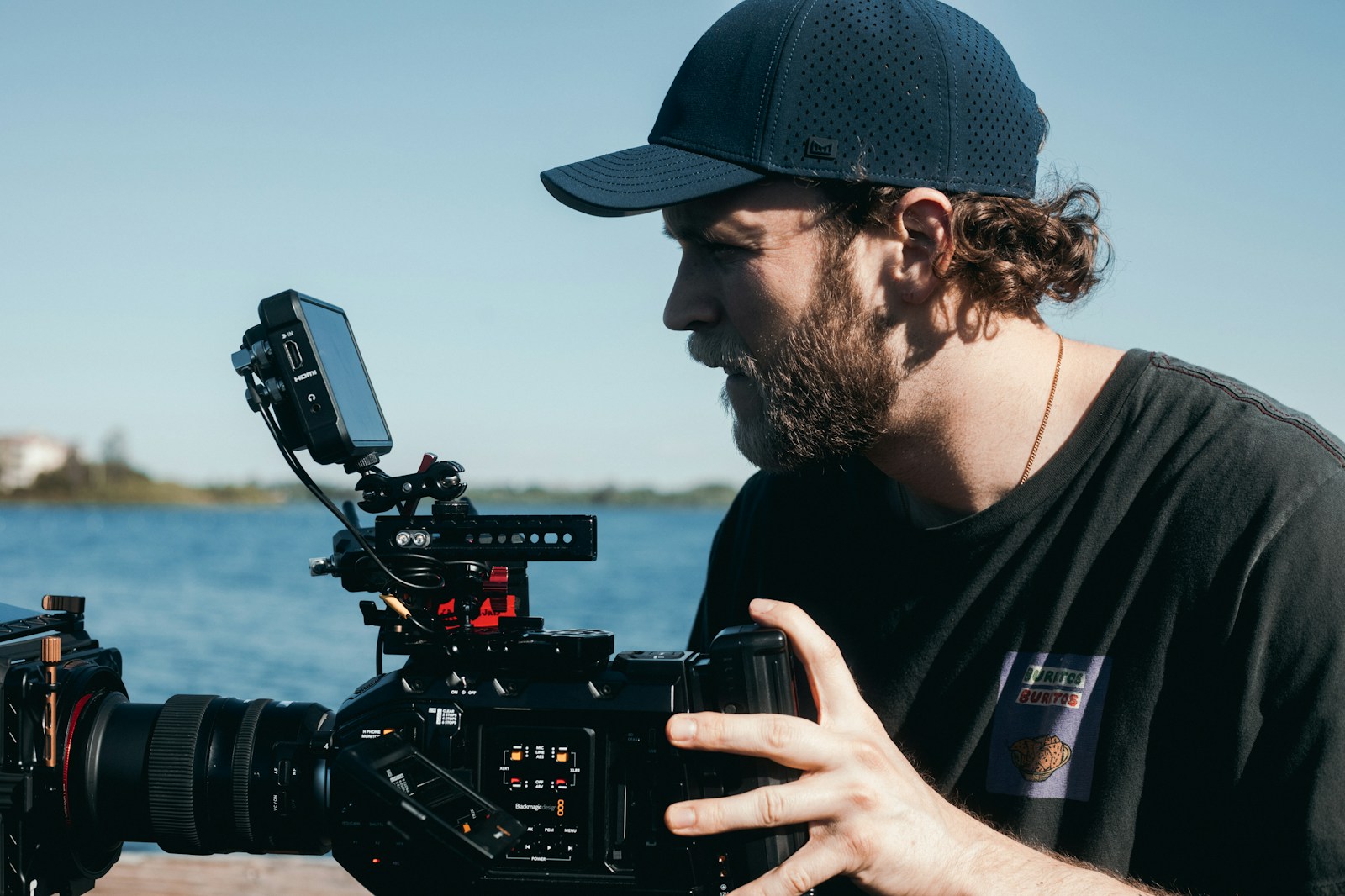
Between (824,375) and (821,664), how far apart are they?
1.86ft

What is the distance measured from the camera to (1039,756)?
1833 mm

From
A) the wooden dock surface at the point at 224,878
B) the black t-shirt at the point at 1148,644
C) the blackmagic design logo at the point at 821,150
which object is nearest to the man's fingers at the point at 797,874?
the black t-shirt at the point at 1148,644

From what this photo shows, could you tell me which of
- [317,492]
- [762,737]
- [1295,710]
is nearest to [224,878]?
[317,492]

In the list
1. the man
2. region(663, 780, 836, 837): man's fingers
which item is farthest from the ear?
region(663, 780, 836, 837): man's fingers

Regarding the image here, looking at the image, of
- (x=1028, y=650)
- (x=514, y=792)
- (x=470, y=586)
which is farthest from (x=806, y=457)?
(x=514, y=792)

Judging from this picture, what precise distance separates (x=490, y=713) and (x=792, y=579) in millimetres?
802

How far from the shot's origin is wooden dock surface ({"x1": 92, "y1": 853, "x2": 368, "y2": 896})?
3.37 meters

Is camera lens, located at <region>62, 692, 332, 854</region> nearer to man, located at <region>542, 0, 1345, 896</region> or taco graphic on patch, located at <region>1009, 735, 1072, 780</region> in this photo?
man, located at <region>542, 0, 1345, 896</region>

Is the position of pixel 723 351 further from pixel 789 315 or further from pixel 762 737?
pixel 762 737

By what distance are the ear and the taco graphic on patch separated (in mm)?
773

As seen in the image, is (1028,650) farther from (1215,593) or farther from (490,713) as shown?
(490,713)

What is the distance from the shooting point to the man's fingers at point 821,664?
61.8 inches

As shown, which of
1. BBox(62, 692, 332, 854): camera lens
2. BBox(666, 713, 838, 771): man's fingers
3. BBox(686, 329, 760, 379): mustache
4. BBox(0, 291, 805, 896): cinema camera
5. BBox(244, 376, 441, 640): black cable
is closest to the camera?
BBox(666, 713, 838, 771): man's fingers

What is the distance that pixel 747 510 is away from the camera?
2541 millimetres
